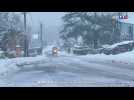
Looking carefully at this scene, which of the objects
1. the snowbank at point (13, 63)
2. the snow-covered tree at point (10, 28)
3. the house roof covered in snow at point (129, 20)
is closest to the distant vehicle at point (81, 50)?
the snowbank at point (13, 63)

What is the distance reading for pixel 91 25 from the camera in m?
4.66

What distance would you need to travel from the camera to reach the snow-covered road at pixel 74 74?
4.42 meters

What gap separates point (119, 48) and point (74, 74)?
64 centimetres

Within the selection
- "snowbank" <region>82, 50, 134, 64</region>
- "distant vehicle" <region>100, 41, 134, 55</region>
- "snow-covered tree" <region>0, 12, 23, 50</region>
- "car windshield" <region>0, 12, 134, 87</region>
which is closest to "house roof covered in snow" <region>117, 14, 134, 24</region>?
"car windshield" <region>0, 12, 134, 87</region>

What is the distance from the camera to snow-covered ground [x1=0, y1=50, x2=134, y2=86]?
14.5 ft

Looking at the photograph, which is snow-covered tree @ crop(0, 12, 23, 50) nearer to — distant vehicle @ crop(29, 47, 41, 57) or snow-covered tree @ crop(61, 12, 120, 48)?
distant vehicle @ crop(29, 47, 41, 57)

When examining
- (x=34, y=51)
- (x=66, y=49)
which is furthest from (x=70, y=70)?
(x=34, y=51)

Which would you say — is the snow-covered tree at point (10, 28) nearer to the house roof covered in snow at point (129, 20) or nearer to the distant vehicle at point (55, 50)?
the distant vehicle at point (55, 50)

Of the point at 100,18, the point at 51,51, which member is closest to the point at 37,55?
the point at 51,51

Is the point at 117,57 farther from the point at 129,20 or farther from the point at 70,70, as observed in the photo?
the point at 70,70

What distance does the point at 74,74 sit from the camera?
4422 mm

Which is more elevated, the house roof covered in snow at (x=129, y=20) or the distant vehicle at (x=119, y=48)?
the house roof covered in snow at (x=129, y=20)

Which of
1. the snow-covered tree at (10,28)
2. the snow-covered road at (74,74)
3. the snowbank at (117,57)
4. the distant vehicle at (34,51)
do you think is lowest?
the snow-covered road at (74,74)
